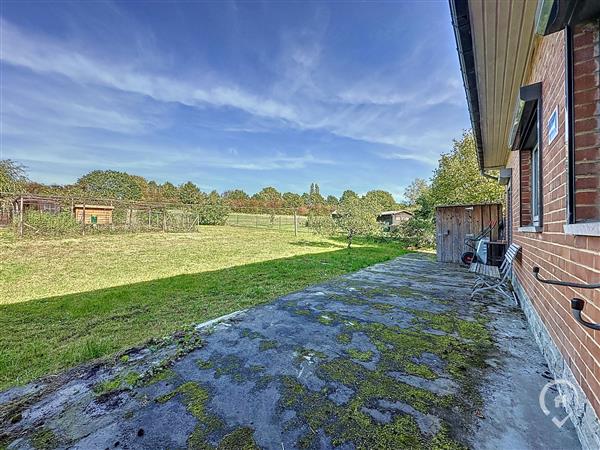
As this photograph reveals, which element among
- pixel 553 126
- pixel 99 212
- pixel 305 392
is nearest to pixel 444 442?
pixel 305 392

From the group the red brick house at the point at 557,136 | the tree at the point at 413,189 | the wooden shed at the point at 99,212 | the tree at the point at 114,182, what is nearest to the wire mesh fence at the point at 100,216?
the wooden shed at the point at 99,212

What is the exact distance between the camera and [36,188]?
841 inches

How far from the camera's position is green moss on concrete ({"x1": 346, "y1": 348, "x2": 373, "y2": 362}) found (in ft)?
6.55

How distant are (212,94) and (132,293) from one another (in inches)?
511

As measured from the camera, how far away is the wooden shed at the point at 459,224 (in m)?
6.95

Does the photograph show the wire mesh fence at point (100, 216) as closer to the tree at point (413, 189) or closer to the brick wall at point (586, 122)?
the tree at point (413, 189)

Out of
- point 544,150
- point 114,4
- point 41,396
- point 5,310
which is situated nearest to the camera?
point 41,396

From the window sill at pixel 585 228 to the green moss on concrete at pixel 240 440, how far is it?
1636 mm

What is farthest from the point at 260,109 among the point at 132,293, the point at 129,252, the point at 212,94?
the point at 132,293

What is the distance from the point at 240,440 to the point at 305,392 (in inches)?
18.5

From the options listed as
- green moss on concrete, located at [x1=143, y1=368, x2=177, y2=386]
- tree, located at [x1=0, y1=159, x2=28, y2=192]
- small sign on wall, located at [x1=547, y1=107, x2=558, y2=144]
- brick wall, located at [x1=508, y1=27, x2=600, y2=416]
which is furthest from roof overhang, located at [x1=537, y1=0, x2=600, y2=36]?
tree, located at [x1=0, y1=159, x2=28, y2=192]

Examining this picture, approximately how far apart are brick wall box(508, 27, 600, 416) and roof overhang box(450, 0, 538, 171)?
0.59 ft

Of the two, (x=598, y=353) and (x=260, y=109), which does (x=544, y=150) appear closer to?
(x=598, y=353)

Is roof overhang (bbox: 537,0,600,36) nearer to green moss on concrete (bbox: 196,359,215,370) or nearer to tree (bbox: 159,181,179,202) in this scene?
green moss on concrete (bbox: 196,359,215,370)
